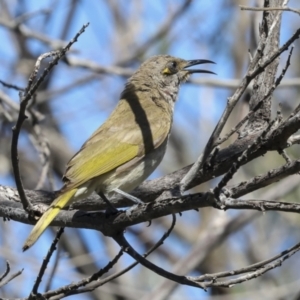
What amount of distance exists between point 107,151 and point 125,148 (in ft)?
0.47

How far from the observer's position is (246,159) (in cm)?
313

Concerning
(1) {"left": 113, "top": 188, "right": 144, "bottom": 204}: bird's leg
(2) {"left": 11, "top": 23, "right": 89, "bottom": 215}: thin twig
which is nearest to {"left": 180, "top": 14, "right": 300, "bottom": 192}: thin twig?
(2) {"left": 11, "top": 23, "right": 89, "bottom": 215}: thin twig

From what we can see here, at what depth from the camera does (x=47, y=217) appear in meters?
4.00

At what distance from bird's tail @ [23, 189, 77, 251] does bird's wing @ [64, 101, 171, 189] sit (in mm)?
226

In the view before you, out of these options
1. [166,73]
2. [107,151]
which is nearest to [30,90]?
[107,151]

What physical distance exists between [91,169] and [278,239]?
5294 mm

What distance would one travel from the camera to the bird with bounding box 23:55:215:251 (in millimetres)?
4673

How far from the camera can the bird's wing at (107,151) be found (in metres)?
4.80

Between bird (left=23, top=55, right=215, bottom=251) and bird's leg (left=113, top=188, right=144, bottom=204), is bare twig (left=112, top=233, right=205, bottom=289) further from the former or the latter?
bird's leg (left=113, top=188, right=144, bottom=204)

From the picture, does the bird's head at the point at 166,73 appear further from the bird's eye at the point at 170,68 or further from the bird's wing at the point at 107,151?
the bird's wing at the point at 107,151

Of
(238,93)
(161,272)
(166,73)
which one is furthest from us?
(166,73)

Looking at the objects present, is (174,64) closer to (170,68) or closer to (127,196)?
(170,68)

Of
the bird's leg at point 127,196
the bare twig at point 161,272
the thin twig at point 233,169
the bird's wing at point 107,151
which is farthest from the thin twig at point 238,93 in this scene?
the bird's wing at point 107,151

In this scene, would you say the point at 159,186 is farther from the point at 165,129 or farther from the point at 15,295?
the point at 15,295
